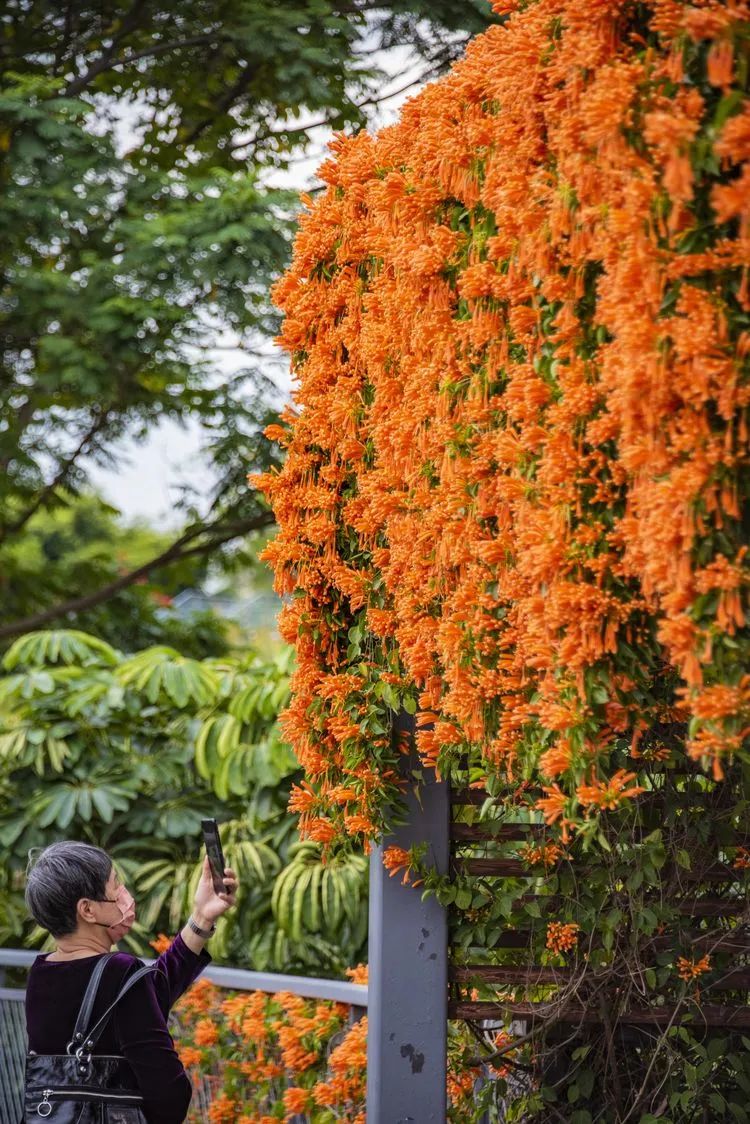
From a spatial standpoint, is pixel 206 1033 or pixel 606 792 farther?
pixel 206 1033

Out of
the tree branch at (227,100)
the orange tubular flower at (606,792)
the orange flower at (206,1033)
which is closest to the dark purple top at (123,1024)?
the orange tubular flower at (606,792)

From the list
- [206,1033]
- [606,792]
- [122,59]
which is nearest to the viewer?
[606,792]

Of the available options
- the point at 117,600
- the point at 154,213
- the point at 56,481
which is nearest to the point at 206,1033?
the point at 154,213

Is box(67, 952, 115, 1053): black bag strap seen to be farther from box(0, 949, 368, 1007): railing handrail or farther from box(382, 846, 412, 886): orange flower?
box(0, 949, 368, 1007): railing handrail

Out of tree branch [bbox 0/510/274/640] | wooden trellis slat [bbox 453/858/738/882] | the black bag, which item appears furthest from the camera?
tree branch [bbox 0/510/274/640]

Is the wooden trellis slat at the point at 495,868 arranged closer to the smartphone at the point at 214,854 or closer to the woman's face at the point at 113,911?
the smartphone at the point at 214,854

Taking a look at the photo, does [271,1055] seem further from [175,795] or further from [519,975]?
[175,795]

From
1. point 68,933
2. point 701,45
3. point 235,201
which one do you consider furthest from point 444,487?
point 235,201

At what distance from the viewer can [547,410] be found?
1752 millimetres

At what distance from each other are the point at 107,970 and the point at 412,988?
2.31 feet

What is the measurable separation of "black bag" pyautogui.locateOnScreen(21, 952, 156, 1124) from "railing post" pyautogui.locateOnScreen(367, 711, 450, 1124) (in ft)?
1.93

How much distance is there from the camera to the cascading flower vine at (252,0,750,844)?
57.5 inches

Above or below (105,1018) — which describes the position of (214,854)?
above

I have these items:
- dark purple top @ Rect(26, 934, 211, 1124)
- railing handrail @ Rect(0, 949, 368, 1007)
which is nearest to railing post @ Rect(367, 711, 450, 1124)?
dark purple top @ Rect(26, 934, 211, 1124)
